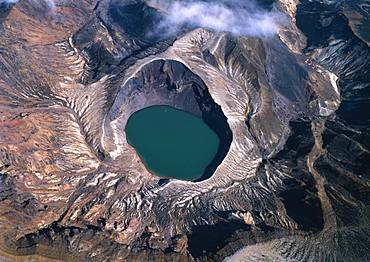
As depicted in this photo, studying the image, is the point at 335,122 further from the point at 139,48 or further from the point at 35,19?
the point at 35,19

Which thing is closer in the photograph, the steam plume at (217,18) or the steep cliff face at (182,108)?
the steep cliff face at (182,108)

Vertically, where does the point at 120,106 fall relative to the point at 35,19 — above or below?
below

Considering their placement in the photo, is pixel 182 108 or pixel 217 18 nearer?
pixel 182 108

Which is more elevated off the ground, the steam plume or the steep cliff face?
the steam plume

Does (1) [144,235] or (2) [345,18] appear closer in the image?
(1) [144,235]

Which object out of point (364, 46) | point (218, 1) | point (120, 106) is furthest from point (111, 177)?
point (364, 46)

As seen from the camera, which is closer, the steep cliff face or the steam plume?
the steep cliff face

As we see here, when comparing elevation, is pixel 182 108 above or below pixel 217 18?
below

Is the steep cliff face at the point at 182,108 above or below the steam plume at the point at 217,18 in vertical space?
below
